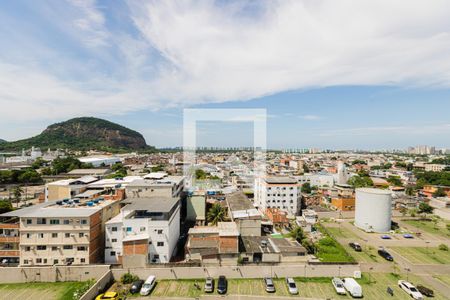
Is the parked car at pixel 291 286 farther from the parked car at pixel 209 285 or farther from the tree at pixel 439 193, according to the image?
the tree at pixel 439 193

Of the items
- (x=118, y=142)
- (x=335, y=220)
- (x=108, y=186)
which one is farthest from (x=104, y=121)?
(x=335, y=220)

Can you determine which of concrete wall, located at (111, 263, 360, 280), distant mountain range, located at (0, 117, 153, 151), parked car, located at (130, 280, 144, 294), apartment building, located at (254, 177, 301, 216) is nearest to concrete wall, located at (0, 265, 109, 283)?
concrete wall, located at (111, 263, 360, 280)

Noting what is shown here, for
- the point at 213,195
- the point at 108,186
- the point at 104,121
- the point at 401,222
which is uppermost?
the point at 104,121

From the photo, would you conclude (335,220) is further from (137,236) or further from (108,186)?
(108,186)

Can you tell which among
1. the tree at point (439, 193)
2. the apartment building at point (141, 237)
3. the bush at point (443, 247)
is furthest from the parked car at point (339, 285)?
the tree at point (439, 193)

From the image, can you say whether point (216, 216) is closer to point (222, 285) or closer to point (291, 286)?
point (222, 285)

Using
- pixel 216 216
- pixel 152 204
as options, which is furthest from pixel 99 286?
pixel 216 216
